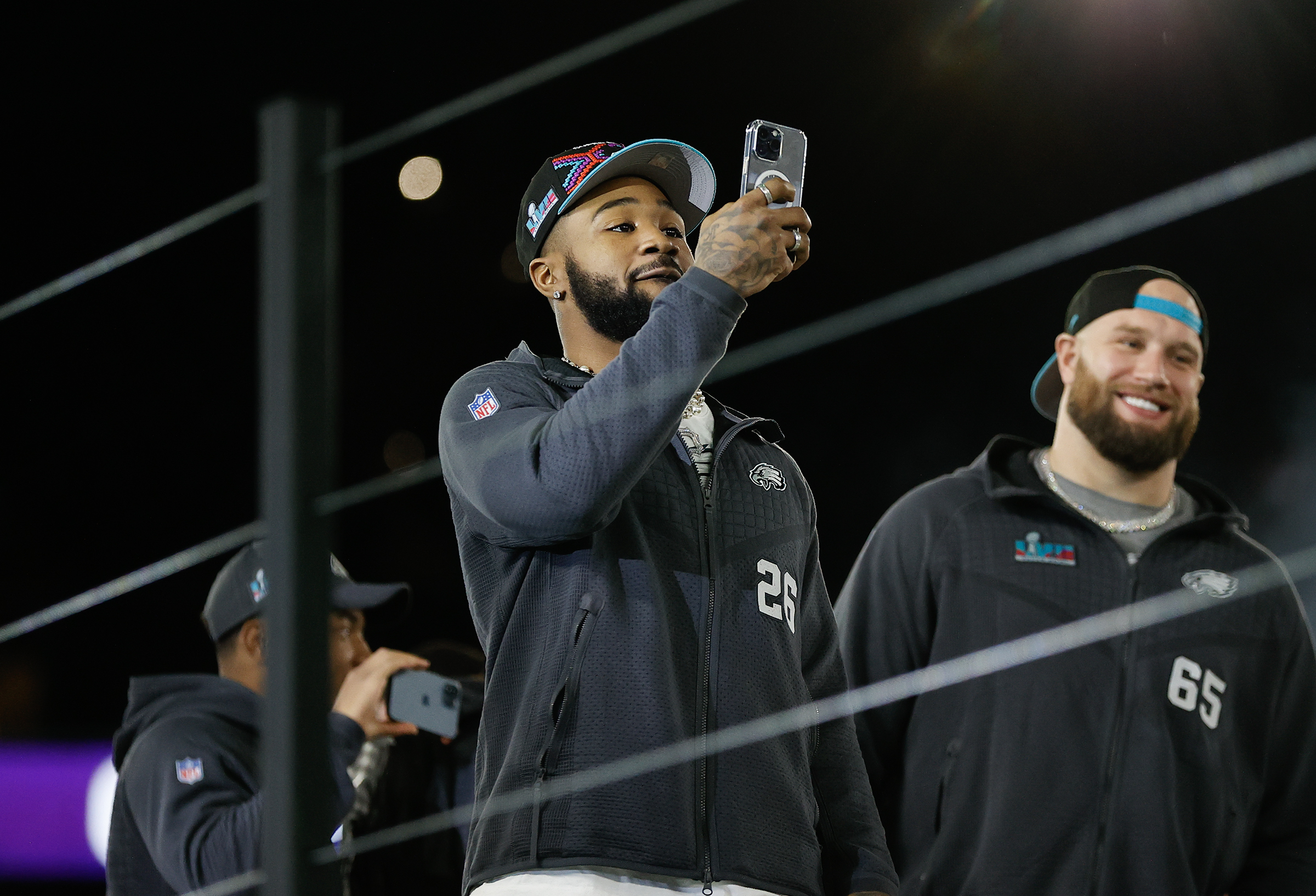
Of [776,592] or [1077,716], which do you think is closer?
[776,592]

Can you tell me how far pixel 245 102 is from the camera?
12.4 ft

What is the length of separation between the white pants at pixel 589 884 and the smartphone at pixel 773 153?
65cm

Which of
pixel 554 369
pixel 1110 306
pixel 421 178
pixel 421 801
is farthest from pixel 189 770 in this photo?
pixel 421 178

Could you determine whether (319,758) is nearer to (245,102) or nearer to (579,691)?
(579,691)

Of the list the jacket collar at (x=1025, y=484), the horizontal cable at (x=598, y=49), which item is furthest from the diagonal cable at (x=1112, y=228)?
the jacket collar at (x=1025, y=484)

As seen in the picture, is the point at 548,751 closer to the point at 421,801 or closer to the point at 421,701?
the point at 421,701

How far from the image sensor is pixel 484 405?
1259mm

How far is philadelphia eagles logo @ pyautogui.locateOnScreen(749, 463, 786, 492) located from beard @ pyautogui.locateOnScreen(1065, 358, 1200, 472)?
89cm

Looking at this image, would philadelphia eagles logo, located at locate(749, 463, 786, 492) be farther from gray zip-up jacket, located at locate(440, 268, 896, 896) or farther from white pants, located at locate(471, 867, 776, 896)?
white pants, located at locate(471, 867, 776, 896)

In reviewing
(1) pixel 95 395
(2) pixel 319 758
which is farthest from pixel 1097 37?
Result: (2) pixel 319 758

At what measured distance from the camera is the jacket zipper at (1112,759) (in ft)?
5.88

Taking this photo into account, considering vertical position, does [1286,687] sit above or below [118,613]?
below

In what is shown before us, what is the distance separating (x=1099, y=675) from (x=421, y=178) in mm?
2588

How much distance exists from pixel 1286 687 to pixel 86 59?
327 centimetres
